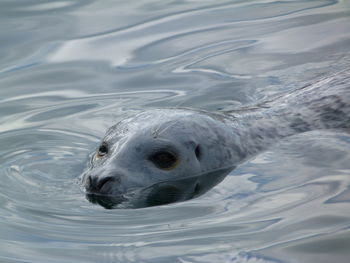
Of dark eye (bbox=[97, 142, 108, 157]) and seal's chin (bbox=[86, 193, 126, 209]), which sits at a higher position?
dark eye (bbox=[97, 142, 108, 157])

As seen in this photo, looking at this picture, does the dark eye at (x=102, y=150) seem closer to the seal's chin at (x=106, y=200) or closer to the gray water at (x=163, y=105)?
the gray water at (x=163, y=105)

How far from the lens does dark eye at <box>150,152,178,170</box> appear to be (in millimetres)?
6117

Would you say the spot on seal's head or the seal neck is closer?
the spot on seal's head

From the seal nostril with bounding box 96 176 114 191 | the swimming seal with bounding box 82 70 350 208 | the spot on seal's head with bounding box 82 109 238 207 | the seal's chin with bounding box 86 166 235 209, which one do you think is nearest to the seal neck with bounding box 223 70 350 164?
the swimming seal with bounding box 82 70 350 208

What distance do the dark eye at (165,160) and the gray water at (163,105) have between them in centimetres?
37

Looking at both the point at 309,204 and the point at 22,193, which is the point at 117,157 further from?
the point at 309,204

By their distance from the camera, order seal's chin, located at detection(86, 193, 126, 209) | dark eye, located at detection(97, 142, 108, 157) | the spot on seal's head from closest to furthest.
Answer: seal's chin, located at detection(86, 193, 126, 209) < the spot on seal's head < dark eye, located at detection(97, 142, 108, 157)

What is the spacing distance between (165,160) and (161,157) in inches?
1.9

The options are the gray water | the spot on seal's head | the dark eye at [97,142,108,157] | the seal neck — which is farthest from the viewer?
the seal neck

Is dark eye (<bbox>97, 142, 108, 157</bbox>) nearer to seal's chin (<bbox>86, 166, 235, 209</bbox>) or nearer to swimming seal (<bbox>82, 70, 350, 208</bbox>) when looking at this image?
swimming seal (<bbox>82, 70, 350, 208</bbox>)

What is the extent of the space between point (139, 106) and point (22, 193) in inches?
87.8

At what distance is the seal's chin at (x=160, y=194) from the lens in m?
5.76

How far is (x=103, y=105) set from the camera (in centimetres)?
818

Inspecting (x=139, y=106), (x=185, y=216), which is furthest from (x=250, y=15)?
(x=185, y=216)
